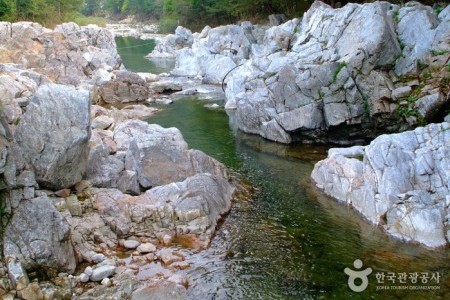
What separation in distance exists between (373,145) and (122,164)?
1013 cm

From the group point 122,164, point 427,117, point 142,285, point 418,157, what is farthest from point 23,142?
point 427,117

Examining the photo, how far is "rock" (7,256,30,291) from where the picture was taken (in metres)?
11.0

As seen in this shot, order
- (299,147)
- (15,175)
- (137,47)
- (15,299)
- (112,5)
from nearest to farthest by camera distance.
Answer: (15,299) < (15,175) < (299,147) < (137,47) < (112,5)

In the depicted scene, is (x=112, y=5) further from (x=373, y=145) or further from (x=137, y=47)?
(x=373, y=145)

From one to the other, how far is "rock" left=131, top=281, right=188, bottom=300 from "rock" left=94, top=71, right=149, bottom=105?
26.3 m

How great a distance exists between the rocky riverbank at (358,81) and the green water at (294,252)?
467cm

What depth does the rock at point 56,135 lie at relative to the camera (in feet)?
45.5

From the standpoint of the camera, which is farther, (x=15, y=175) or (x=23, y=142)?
(x=23, y=142)

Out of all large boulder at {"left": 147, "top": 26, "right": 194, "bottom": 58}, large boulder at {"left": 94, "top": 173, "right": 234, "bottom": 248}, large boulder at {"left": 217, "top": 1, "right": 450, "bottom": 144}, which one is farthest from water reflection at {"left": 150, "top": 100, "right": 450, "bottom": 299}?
large boulder at {"left": 147, "top": 26, "right": 194, "bottom": 58}

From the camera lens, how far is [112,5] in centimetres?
15275

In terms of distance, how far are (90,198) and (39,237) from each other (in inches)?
139

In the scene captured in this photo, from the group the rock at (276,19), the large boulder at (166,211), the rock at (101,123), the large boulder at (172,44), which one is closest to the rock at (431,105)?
the large boulder at (166,211)

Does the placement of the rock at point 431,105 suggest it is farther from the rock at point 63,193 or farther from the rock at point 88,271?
the rock at point 88,271

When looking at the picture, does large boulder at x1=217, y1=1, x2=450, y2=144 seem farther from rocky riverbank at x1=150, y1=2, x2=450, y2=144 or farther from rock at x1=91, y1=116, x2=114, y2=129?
rock at x1=91, y1=116, x2=114, y2=129
